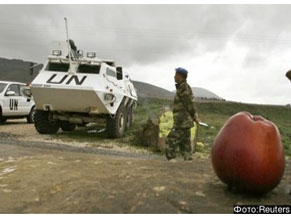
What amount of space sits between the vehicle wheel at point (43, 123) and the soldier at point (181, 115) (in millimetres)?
7308

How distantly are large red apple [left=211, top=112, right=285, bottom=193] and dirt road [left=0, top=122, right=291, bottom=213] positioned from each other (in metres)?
0.15

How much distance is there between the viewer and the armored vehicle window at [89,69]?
1277 cm

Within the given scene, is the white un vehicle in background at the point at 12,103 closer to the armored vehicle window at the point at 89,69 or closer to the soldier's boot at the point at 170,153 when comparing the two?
the armored vehicle window at the point at 89,69

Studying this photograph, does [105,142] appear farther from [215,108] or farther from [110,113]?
[215,108]

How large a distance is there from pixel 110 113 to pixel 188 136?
589 cm

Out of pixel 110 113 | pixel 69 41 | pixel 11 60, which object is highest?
pixel 11 60

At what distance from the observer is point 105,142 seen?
12.0 meters

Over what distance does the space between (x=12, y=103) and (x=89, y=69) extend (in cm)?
532

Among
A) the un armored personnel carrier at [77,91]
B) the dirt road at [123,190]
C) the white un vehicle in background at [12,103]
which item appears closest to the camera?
the dirt road at [123,190]

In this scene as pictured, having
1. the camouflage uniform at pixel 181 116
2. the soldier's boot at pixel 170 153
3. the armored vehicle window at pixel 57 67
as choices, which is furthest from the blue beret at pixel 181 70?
the armored vehicle window at pixel 57 67

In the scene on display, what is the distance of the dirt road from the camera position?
3.59m

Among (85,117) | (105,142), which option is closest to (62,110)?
(85,117)

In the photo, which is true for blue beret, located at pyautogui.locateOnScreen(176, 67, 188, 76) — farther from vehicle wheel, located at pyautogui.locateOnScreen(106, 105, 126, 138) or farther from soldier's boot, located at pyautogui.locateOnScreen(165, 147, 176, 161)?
vehicle wheel, located at pyautogui.locateOnScreen(106, 105, 126, 138)

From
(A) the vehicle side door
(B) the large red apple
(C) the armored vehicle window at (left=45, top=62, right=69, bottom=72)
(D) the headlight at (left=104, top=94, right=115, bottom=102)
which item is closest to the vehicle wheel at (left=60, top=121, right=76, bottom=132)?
(C) the armored vehicle window at (left=45, top=62, right=69, bottom=72)
